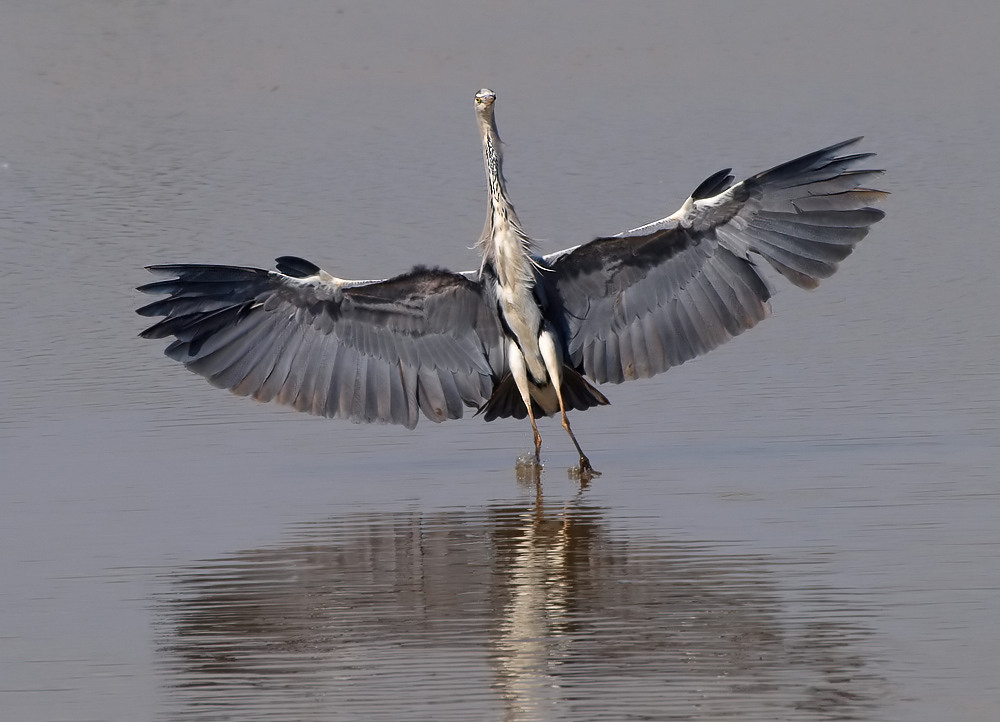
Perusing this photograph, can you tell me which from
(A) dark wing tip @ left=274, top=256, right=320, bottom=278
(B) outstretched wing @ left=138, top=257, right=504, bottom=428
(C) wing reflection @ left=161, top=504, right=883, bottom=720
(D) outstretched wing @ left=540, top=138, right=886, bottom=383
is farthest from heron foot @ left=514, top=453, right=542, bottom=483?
(A) dark wing tip @ left=274, top=256, right=320, bottom=278

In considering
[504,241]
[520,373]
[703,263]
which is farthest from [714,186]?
[520,373]

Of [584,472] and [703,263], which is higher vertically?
[703,263]

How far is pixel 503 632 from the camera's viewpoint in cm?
750

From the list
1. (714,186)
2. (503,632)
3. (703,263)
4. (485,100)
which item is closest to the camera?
(503,632)

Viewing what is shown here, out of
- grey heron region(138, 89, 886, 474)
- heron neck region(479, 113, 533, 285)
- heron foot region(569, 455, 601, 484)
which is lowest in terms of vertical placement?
heron foot region(569, 455, 601, 484)

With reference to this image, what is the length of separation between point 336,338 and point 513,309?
1.21 m

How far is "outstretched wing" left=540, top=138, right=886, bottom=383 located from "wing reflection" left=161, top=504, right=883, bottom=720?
1965 millimetres

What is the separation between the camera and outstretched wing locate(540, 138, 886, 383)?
10.5m

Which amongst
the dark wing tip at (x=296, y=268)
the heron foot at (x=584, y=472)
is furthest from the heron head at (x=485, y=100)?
the heron foot at (x=584, y=472)

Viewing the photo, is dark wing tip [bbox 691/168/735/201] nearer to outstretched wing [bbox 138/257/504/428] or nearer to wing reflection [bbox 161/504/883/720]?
outstretched wing [bbox 138/257/504/428]

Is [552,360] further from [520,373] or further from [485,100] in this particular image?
[485,100]

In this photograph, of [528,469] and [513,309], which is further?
Result: [513,309]

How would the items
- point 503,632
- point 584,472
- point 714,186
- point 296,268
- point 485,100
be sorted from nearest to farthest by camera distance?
point 503,632
point 714,186
point 584,472
point 296,268
point 485,100

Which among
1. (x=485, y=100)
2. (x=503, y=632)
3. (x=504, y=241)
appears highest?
(x=485, y=100)
